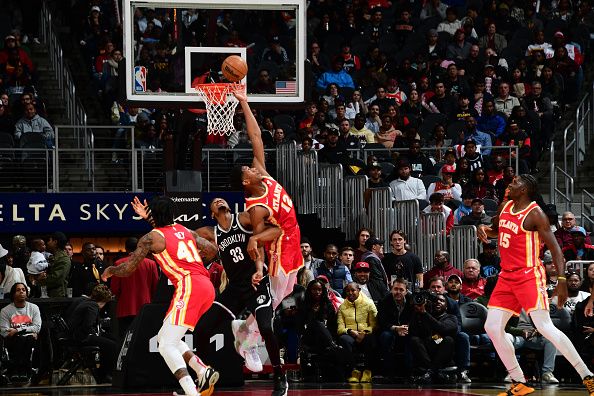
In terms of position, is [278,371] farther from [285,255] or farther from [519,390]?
[519,390]

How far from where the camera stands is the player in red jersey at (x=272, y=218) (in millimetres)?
13641

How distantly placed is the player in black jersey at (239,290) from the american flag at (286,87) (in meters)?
3.73

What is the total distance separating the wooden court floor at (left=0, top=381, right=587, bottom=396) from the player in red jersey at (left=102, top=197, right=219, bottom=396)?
5.64ft

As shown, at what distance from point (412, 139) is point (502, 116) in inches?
96.4

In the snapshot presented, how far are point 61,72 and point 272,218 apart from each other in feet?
42.4

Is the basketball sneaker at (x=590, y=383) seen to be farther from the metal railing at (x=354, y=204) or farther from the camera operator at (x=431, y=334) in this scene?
the metal railing at (x=354, y=204)

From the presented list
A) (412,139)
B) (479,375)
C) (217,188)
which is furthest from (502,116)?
(479,375)

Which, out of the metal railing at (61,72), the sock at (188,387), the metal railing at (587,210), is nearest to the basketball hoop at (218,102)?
the sock at (188,387)

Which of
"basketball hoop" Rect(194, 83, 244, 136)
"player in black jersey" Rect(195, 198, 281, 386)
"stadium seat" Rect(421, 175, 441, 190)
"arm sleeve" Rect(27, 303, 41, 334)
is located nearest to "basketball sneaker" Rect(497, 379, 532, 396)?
"player in black jersey" Rect(195, 198, 281, 386)

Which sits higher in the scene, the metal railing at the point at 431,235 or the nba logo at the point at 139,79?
the nba logo at the point at 139,79

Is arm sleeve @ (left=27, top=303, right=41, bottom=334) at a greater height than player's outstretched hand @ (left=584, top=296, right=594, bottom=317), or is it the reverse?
player's outstretched hand @ (left=584, top=296, right=594, bottom=317)

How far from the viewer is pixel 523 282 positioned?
43.9 ft

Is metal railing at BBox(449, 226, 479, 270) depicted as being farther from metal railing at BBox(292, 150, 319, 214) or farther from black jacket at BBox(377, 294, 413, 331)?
metal railing at BBox(292, 150, 319, 214)

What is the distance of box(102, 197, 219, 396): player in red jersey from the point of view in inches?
509
